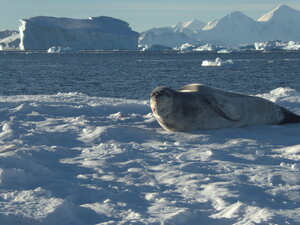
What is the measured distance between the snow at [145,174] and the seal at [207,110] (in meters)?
0.27

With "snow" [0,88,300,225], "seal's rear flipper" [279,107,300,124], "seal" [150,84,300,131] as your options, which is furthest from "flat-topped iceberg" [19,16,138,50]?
"snow" [0,88,300,225]

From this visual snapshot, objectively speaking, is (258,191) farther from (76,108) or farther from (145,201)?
(76,108)

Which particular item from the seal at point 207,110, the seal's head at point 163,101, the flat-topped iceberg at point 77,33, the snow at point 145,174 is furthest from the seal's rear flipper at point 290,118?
the flat-topped iceberg at point 77,33

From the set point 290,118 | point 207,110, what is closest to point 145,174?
point 207,110

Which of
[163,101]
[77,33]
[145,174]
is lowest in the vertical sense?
[145,174]

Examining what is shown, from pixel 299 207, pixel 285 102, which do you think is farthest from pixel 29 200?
pixel 285 102

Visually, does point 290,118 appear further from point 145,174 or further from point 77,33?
point 77,33

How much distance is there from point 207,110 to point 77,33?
104611mm

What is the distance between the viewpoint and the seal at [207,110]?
6785mm

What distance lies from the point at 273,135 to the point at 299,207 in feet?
9.63

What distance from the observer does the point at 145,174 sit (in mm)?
4516

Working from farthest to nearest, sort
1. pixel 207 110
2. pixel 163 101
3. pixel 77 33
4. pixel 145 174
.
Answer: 1. pixel 77 33
2. pixel 207 110
3. pixel 163 101
4. pixel 145 174

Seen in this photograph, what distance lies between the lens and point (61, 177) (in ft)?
14.4

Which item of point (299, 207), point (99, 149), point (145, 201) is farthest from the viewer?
point (99, 149)
